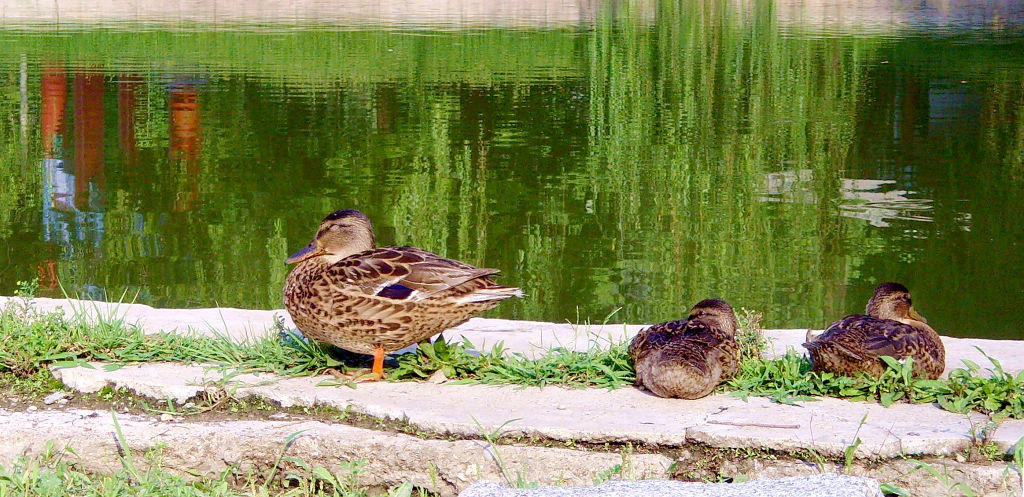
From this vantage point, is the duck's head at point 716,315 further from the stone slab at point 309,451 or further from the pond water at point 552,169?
the pond water at point 552,169

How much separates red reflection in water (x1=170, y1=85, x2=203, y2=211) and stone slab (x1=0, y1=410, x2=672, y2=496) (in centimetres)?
583

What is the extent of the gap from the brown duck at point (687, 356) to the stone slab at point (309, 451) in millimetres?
452

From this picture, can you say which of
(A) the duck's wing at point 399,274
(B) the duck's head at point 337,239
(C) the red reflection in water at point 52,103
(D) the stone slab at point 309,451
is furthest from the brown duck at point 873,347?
(C) the red reflection in water at point 52,103

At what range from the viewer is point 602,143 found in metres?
12.7

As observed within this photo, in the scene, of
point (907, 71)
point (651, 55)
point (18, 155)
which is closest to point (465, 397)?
point (18, 155)

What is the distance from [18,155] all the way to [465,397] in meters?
9.28

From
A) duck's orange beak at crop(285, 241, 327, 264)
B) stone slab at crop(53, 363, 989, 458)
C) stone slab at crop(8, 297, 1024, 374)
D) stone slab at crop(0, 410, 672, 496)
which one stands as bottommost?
stone slab at crop(0, 410, 672, 496)

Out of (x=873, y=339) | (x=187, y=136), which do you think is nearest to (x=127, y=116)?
(x=187, y=136)

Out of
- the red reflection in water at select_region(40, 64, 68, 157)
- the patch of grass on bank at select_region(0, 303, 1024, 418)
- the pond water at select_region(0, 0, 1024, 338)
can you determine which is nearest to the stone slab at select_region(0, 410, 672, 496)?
the patch of grass on bank at select_region(0, 303, 1024, 418)

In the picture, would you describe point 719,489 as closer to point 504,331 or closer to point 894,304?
point 894,304

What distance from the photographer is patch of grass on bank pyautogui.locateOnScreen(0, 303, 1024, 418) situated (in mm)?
4453

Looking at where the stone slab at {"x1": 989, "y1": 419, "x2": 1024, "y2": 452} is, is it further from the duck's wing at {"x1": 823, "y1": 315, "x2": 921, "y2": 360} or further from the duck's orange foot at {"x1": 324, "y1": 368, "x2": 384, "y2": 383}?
the duck's orange foot at {"x1": 324, "y1": 368, "x2": 384, "y2": 383}

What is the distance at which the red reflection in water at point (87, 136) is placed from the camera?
35.7ft

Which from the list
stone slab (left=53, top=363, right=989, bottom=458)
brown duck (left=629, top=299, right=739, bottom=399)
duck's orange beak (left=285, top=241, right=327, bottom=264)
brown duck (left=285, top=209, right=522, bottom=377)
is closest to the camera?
stone slab (left=53, top=363, right=989, bottom=458)
